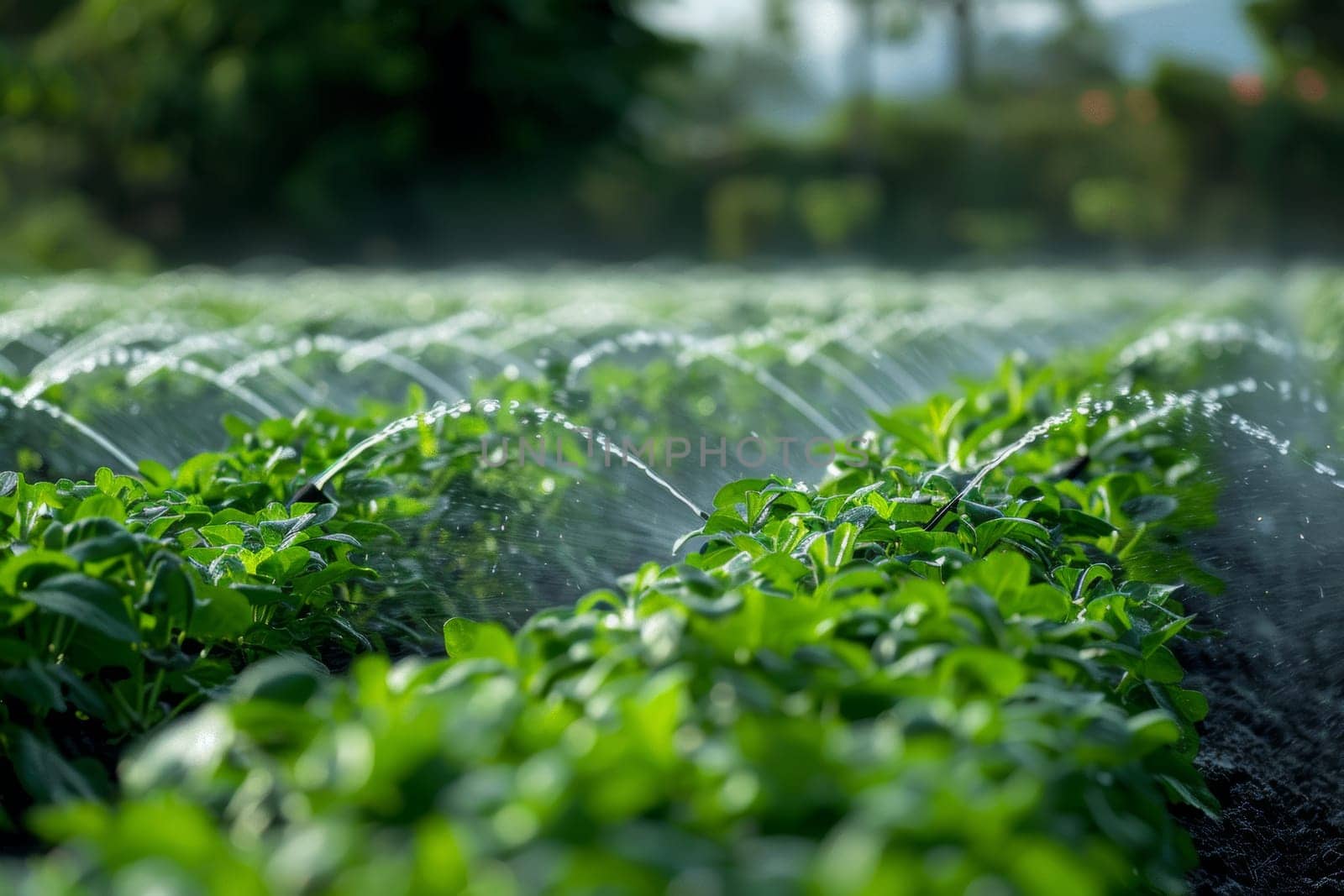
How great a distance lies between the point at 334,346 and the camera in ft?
18.0

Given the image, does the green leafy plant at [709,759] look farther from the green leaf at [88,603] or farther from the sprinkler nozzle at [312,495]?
the sprinkler nozzle at [312,495]

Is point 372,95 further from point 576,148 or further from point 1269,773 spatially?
point 1269,773

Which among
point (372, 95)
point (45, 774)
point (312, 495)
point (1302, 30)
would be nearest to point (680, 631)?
point (45, 774)

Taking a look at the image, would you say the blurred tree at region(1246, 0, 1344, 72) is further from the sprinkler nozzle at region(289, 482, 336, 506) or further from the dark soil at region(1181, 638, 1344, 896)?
the sprinkler nozzle at region(289, 482, 336, 506)

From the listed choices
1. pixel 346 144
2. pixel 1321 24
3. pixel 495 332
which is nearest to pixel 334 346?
pixel 495 332

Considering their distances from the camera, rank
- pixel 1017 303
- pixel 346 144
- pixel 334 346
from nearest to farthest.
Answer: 1. pixel 334 346
2. pixel 1017 303
3. pixel 346 144

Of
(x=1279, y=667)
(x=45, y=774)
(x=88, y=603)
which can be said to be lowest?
(x=1279, y=667)

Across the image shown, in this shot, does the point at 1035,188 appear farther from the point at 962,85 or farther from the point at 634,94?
the point at 634,94

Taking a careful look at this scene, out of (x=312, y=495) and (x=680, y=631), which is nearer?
(x=680, y=631)

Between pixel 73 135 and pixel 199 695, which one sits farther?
pixel 73 135

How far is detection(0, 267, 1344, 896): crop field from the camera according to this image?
1.03m

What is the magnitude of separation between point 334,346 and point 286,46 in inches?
908

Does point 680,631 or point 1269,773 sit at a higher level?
point 680,631

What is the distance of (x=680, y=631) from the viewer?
1.41m
